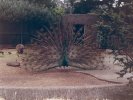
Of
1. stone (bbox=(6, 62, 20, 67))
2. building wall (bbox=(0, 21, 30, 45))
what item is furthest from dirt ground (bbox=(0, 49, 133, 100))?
building wall (bbox=(0, 21, 30, 45))

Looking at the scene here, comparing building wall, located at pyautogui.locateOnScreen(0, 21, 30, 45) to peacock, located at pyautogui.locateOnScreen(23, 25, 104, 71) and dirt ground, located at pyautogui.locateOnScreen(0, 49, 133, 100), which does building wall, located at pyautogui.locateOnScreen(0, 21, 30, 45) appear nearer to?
peacock, located at pyautogui.locateOnScreen(23, 25, 104, 71)

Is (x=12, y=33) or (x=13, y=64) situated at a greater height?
(x=13, y=64)

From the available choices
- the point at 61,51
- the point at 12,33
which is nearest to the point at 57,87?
the point at 61,51

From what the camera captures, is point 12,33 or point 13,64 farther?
point 12,33

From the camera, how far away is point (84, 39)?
51.4 feet

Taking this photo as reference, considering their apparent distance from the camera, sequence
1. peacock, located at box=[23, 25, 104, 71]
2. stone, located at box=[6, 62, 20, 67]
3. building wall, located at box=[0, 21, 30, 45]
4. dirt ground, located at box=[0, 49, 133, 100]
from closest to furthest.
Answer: dirt ground, located at box=[0, 49, 133, 100] < peacock, located at box=[23, 25, 104, 71] < stone, located at box=[6, 62, 20, 67] < building wall, located at box=[0, 21, 30, 45]

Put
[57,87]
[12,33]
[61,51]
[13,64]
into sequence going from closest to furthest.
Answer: [57,87]
[61,51]
[13,64]
[12,33]

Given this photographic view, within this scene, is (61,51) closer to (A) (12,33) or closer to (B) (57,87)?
(B) (57,87)

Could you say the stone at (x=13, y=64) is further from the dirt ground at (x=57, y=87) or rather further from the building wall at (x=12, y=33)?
the building wall at (x=12, y=33)

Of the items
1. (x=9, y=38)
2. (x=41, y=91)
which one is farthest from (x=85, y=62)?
(x=9, y=38)

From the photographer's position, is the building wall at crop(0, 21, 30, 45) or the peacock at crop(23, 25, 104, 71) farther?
the building wall at crop(0, 21, 30, 45)

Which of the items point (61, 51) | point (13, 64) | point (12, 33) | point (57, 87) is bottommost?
point (12, 33)

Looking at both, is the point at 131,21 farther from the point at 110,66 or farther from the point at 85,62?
the point at 110,66

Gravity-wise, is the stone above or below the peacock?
below
